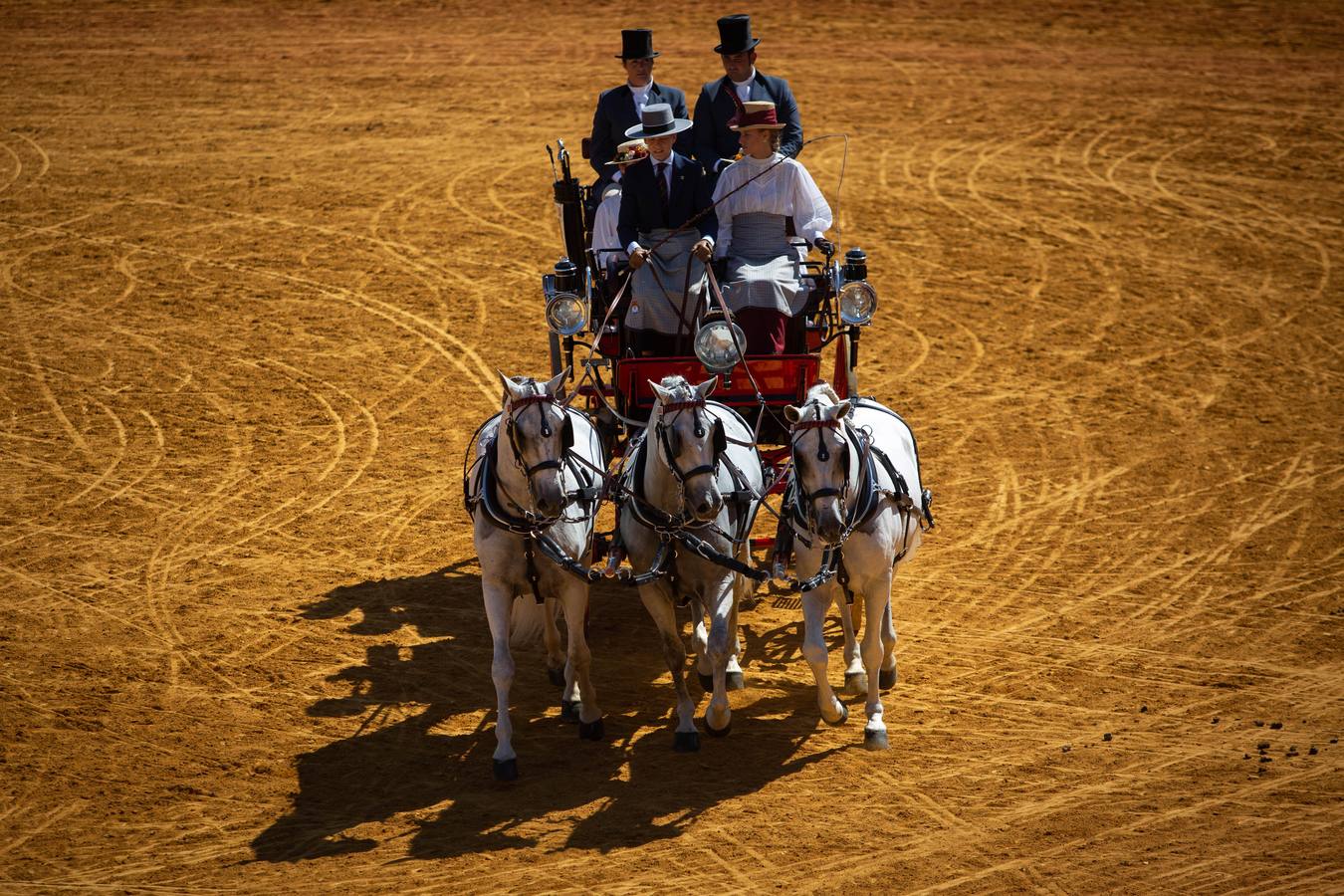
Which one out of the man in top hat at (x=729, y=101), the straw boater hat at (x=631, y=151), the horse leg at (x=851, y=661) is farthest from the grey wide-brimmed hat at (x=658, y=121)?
the horse leg at (x=851, y=661)

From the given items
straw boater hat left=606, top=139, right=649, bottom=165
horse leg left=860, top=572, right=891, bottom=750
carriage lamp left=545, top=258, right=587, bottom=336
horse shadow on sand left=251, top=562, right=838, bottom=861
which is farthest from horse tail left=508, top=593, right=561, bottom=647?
straw boater hat left=606, top=139, right=649, bottom=165

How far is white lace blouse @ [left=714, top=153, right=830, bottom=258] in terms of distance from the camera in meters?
10.0

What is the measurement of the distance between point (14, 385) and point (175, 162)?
5958mm

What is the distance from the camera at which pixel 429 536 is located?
11.5m

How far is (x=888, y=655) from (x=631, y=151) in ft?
12.5

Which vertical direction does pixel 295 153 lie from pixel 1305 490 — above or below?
above

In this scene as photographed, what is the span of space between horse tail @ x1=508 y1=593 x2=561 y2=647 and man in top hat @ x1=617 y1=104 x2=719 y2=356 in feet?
6.22

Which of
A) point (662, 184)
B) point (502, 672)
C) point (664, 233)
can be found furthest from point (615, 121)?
point (502, 672)

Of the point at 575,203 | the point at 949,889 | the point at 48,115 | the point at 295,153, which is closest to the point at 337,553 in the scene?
the point at 575,203

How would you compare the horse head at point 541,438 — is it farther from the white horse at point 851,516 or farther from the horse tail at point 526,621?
the horse tail at point 526,621

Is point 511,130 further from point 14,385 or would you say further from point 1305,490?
point 1305,490

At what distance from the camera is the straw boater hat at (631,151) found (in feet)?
33.0

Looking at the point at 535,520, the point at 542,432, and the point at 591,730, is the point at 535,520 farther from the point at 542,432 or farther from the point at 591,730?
the point at 591,730

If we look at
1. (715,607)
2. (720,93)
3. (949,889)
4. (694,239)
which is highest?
(720,93)
